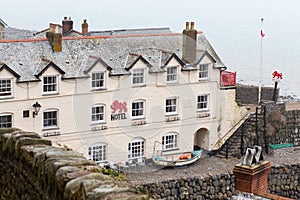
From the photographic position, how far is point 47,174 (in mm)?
5430

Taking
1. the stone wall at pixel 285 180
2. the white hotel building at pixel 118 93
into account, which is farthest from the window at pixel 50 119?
the stone wall at pixel 285 180

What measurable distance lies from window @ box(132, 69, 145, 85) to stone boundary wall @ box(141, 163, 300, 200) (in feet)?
16.8

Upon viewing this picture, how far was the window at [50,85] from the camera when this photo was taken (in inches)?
1061

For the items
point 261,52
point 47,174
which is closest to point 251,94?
point 261,52

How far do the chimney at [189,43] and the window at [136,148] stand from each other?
490 centimetres

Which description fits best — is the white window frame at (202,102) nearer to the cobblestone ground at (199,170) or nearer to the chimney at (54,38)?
the cobblestone ground at (199,170)

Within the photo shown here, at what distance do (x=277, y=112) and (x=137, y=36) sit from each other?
10.1 meters

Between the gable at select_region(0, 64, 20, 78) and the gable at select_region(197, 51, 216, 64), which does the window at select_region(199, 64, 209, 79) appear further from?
the gable at select_region(0, 64, 20, 78)

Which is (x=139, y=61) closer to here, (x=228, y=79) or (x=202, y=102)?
(x=202, y=102)

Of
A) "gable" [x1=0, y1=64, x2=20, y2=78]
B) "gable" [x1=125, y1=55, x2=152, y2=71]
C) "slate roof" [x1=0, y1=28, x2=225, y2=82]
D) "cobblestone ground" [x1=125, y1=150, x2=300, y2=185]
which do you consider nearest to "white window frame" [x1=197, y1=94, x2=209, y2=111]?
"slate roof" [x1=0, y1=28, x2=225, y2=82]

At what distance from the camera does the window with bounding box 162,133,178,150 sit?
30.9 m

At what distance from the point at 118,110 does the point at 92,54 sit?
2973mm

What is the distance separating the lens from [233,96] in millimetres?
33094

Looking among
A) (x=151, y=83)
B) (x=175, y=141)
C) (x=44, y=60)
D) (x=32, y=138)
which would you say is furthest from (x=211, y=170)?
(x=32, y=138)
